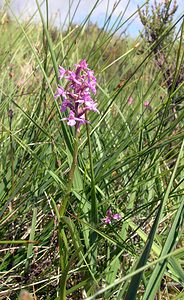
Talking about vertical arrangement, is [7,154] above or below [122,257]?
below

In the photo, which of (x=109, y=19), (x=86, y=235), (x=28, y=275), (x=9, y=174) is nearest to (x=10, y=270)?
(x=28, y=275)

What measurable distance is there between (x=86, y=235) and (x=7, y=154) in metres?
0.54

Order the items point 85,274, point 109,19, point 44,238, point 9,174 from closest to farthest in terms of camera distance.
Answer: point 85,274, point 44,238, point 9,174, point 109,19

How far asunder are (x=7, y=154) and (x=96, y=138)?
0.30m

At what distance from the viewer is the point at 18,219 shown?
42.6 inches

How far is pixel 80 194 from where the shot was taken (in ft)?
3.05

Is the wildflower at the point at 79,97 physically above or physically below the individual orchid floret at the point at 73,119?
above

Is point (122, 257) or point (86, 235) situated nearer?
point (86, 235)

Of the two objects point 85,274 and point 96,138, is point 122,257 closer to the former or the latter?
point 85,274

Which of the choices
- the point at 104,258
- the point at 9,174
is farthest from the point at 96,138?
the point at 104,258

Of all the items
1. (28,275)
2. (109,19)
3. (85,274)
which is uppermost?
(109,19)

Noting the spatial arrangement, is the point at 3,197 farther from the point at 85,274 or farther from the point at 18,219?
the point at 85,274

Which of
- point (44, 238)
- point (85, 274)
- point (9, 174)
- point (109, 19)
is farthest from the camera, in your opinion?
point (109, 19)

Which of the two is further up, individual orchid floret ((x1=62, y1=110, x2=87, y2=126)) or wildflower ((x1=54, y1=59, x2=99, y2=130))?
wildflower ((x1=54, y1=59, x2=99, y2=130))
